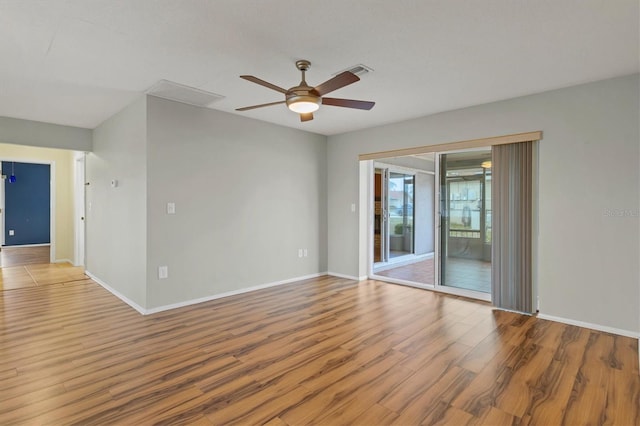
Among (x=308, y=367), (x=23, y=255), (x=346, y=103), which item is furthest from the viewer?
(x=23, y=255)

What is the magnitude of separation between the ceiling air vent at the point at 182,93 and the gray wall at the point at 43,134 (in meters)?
2.56

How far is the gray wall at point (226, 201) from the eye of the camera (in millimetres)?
3859

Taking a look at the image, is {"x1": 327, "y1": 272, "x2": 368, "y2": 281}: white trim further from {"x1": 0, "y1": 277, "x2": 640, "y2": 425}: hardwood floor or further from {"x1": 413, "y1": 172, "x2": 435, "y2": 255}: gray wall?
{"x1": 413, "y1": 172, "x2": 435, "y2": 255}: gray wall

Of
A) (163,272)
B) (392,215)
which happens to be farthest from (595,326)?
(163,272)

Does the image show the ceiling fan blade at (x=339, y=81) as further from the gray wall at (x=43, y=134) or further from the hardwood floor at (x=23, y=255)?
the hardwood floor at (x=23, y=255)

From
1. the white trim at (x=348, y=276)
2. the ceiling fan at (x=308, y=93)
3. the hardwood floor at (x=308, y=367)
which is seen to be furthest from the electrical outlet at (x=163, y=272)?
the white trim at (x=348, y=276)

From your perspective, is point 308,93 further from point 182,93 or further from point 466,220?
point 466,220

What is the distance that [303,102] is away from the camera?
8.94 ft

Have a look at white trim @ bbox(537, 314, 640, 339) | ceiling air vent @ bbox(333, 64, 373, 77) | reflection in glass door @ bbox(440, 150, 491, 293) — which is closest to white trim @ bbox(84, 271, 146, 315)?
ceiling air vent @ bbox(333, 64, 373, 77)

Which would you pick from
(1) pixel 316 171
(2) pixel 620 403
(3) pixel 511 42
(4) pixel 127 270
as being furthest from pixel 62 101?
(2) pixel 620 403

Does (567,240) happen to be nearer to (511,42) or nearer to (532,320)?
(532,320)

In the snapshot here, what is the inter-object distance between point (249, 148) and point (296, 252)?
1875 millimetres

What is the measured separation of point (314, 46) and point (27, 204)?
10988 millimetres

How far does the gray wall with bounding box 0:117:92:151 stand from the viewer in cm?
458
